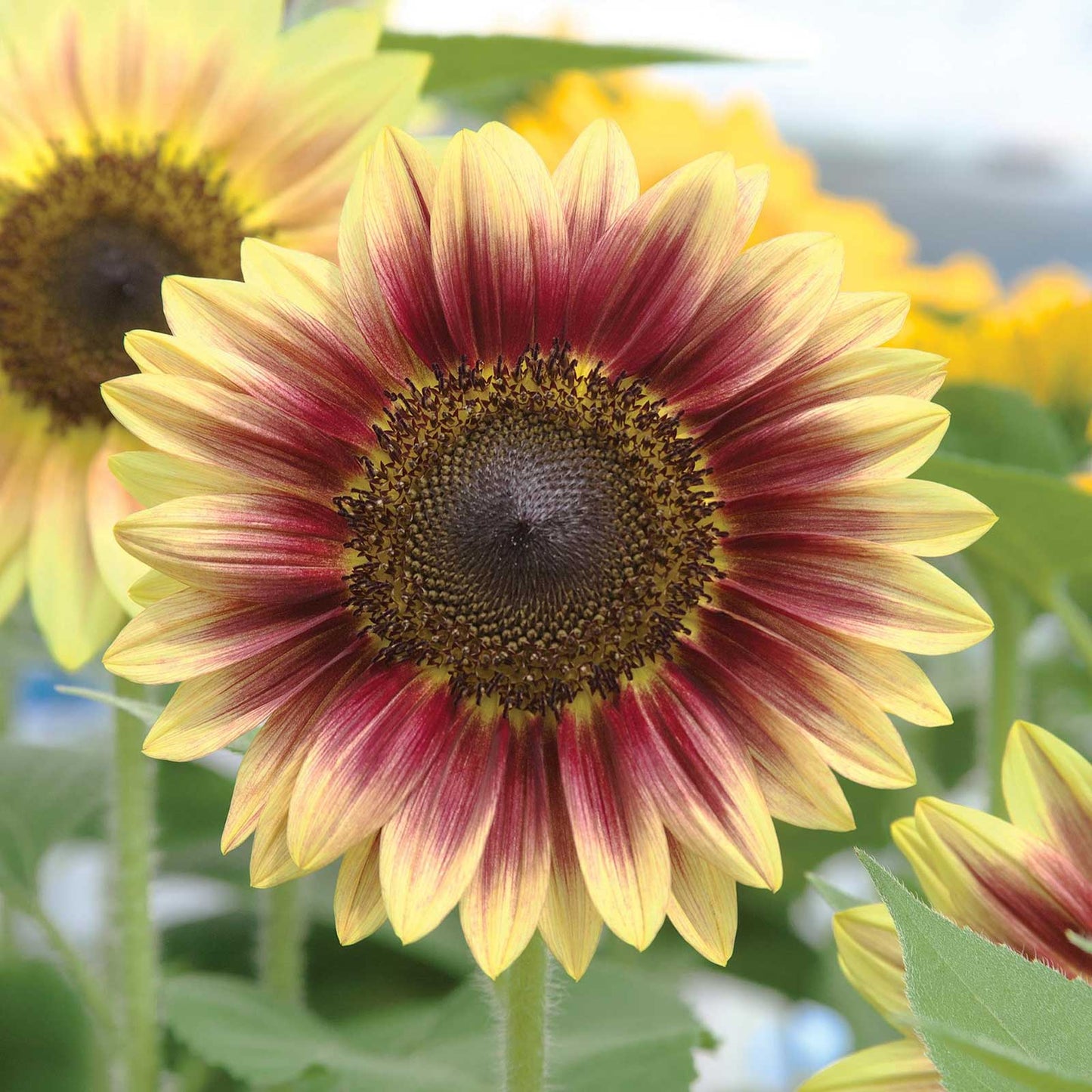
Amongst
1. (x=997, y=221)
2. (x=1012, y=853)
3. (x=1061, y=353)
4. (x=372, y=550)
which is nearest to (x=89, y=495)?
(x=372, y=550)

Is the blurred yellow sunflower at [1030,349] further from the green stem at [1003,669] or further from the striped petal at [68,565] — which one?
the striped petal at [68,565]

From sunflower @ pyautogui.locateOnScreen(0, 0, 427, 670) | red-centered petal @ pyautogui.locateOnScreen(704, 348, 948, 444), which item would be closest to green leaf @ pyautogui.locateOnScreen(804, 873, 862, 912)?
red-centered petal @ pyautogui.locateOnScreen(704, 348, 948, 444)

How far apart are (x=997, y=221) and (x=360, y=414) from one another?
2277mm

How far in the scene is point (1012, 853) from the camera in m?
0.32

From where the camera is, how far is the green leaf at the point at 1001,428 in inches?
22.0

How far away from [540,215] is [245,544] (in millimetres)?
103

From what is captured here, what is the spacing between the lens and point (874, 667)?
1.05ft

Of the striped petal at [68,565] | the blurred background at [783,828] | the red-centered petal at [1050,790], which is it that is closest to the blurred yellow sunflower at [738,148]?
the blurred background at [783,828]

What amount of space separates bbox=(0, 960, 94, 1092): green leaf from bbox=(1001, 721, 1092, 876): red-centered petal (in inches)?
15.9

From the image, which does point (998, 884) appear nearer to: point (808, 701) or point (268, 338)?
point (808, 701)

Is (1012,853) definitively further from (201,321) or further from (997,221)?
(997,221)

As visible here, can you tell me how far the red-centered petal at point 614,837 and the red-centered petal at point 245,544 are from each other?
8 cm

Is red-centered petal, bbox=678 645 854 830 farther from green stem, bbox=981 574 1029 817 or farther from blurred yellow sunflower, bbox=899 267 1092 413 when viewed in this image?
blurred yellow sunflower, bbox=899 267 1092 413

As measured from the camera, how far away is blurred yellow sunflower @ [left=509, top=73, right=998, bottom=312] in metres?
0.83
